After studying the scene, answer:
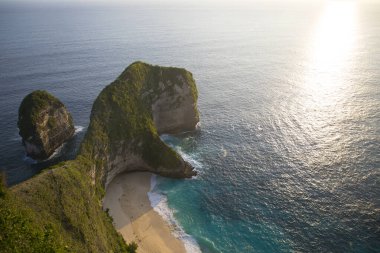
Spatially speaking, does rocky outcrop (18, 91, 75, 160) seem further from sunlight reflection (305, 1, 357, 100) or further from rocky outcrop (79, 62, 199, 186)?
sunlight reflection (305, 1, 357, 100)

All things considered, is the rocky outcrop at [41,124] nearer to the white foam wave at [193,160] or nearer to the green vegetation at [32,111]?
the green vegetation at [32,111]

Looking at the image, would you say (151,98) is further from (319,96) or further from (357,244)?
(319,96)

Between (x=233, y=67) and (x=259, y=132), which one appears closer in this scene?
(x=259, y=132)

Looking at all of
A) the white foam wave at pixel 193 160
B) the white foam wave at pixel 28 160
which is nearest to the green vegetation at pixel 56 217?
the white foam wave at pixel 193 160

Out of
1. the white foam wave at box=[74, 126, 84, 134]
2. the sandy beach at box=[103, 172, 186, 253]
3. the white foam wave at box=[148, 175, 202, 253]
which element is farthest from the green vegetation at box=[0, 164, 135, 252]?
the white foam wave at box=[74, 126, 84, 134]

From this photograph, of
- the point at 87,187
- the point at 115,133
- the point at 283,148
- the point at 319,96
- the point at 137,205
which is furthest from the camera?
the point at 319,96

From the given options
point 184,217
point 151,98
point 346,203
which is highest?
point 151,98

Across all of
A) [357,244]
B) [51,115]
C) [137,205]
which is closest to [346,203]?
[357,244]
